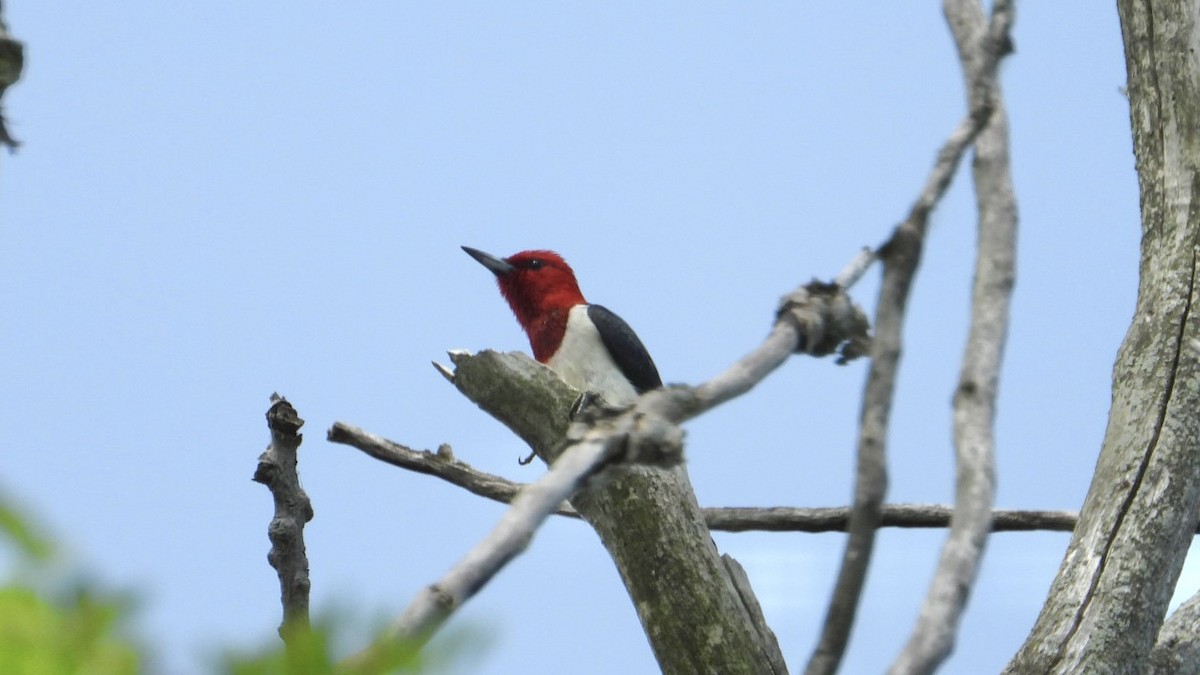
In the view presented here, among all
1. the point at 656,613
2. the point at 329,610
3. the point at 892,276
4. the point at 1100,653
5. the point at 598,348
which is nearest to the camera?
the point at 329,610

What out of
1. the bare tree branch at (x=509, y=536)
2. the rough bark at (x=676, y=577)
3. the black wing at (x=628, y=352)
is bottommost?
the bare tree branch at (x=509, y=536)

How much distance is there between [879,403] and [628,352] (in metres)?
3.64

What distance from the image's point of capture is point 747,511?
362cm

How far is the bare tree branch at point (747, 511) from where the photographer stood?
11.7 ft

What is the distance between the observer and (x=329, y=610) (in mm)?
577

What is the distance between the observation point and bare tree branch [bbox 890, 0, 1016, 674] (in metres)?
1.14

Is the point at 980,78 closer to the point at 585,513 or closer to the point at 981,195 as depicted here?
the point at 981,195

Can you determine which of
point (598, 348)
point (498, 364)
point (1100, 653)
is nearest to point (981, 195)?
point (1100, 653)

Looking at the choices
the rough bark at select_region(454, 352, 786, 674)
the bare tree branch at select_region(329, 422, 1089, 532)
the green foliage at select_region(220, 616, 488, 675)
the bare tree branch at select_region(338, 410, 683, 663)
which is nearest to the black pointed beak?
the bare tree branch at select_region(329, 422, 1089, 532)

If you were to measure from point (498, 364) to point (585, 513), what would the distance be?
17.1 inches

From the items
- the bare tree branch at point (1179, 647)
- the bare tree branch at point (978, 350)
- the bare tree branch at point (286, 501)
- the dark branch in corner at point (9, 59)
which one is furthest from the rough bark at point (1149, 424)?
the dark branch in corner at point (9, 59)

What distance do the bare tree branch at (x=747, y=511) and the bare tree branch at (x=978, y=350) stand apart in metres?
2.12

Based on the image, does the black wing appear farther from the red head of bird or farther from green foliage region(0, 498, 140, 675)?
green foliage region(0, 498, 140, 675)

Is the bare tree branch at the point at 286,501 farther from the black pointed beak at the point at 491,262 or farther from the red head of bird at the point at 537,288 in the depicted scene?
the black pointed beak at the point at 491,262
